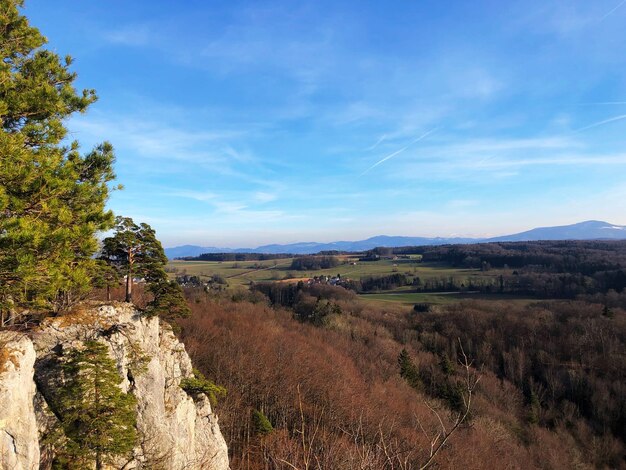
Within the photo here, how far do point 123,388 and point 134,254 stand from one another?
6832mm

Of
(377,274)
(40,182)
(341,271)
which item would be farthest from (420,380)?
(341,271)

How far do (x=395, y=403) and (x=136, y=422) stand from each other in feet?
115

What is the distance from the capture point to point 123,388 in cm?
1156

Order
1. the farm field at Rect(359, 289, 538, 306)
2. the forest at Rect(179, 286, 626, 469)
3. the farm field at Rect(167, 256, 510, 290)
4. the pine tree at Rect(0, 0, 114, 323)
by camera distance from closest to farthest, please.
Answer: the pine tree at Rect(0, 0, 114, 323) → the forest at Rect(179, 286, 626, 469) → the farm field at Rect(359, 289, 538, 306) → the farm field at Rect(167, 256, 510, 290)

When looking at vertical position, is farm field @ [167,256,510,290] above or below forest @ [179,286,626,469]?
above

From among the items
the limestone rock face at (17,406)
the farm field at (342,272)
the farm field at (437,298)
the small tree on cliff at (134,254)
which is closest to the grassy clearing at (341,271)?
the farm field at (342,272)

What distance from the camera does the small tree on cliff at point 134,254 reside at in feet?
52.1

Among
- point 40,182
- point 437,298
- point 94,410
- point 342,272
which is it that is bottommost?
point 437,298

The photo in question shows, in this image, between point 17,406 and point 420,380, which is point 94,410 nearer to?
point 17,406

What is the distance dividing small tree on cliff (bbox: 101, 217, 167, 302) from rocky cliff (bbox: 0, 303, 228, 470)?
2.30 meters

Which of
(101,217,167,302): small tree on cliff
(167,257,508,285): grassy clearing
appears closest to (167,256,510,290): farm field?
(167,257,508,285): grassy clearing

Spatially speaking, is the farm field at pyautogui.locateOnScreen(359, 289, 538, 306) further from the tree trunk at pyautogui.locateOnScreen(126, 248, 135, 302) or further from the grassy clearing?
the tree trunk at pyautogui.locateOnScreen(126, 248, 135, 302)

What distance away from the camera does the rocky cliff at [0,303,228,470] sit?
8.00m

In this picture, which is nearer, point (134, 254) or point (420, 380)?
point (134, 254)
